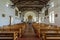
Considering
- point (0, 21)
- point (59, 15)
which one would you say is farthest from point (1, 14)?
point (59, 15)

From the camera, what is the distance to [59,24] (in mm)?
15852

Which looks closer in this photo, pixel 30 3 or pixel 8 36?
pixel 8 36

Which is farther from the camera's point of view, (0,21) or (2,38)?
(0,21)

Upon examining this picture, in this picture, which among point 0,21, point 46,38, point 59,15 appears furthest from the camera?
point 0,21

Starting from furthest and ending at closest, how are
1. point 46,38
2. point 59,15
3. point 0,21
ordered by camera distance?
point 0,21
point 59,15
point 46,38

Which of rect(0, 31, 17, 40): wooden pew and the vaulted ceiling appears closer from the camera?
rect(0, 31, 17, 40): wooden pew

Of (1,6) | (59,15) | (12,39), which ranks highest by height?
(1,6)

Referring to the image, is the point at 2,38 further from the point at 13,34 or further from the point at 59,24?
the point at 59,24

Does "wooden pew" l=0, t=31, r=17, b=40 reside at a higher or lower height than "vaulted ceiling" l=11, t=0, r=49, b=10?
lower

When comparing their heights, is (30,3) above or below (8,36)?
above

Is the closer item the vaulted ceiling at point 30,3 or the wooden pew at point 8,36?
the wooden pew at point 8,36

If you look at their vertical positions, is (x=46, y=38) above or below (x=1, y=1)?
below

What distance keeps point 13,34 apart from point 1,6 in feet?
38.4

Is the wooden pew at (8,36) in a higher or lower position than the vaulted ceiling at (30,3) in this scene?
lower
